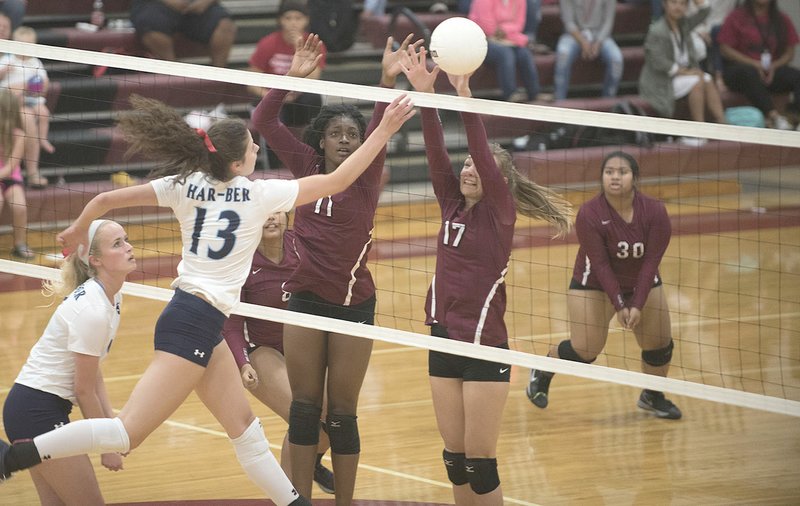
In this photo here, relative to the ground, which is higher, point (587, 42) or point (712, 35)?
point (712, 35)

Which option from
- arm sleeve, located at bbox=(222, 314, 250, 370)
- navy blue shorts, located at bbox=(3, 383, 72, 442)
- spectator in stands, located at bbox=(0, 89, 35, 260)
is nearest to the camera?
navy blue shorts, located at bbox=(3, 383, 72, 442)

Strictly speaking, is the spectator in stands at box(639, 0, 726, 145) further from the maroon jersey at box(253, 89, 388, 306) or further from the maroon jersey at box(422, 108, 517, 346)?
the maroon jersey at box(422, 108, 517, 346)

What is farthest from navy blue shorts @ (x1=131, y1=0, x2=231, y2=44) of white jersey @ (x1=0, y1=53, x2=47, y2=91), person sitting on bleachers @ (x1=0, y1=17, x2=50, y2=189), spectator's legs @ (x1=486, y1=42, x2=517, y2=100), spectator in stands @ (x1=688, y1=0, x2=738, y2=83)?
spectator in stands @ (x1=688, y1=0, x2=738, y2=83)

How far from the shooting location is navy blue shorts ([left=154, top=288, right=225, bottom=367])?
470 centimetres

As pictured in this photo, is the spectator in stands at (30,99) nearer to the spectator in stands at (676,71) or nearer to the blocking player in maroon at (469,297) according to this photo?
the blocking player in maroon at (469,297)

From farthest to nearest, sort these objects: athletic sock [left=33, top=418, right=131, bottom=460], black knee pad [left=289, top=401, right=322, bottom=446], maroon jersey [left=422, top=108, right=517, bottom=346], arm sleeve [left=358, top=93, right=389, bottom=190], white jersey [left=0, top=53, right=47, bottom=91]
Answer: white jersey [left=0, top=53, right=47, bottom=91], black knee pad [left=289, top=401, right=322, bottom=446], arm sleeve [left=358, top=93, right=389, bottom=190], maroon jersey [left=422, top=108, right=517, bottom=346], athletic sock [left=33, top=418, right=131, bottom=460]

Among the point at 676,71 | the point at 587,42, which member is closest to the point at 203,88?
the point at 587,42

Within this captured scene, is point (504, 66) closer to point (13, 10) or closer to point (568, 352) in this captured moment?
point (13, 10)

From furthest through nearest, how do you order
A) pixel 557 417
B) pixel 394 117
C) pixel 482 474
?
pixel 557 417
pixel 482 474
pixel 394 117

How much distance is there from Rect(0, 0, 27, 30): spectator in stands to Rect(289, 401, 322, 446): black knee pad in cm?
797

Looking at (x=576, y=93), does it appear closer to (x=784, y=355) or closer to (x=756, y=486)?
(x=784, y=355)

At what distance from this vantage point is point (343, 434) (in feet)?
17.6

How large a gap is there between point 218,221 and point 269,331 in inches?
58.7

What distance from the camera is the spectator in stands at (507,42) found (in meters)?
13.5
